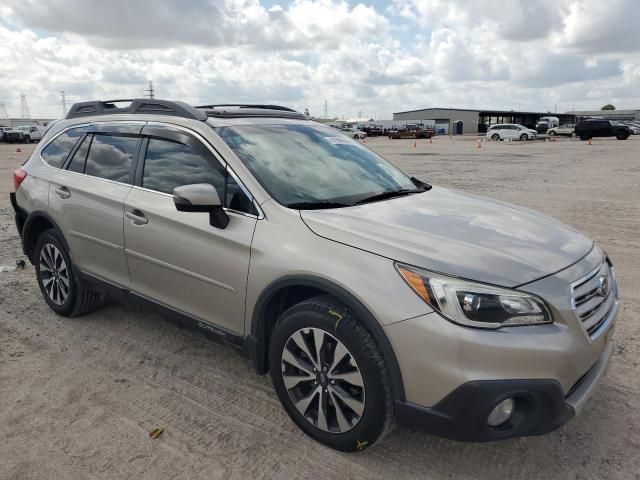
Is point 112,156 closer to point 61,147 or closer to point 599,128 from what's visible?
point 61,147

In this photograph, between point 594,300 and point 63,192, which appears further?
point 63,192

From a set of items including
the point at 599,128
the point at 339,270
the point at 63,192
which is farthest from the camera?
the point at 599,128

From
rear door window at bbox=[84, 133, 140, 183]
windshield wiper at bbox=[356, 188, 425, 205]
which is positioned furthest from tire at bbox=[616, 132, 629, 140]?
rear door window at bbox=[84, 133, 140, 183]

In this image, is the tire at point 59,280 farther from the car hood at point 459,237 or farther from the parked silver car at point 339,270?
Result: the car hood at point 459,237

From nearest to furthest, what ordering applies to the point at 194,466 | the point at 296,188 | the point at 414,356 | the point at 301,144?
the point at 414,356
the point at 194,466
the point at 296,188
the point at 301,144

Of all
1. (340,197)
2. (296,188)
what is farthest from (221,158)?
(340,197)

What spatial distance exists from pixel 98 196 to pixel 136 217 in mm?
541

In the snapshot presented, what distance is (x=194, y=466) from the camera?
8.75 feet

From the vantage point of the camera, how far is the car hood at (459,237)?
2.40 m

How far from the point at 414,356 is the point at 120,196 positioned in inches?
95.8

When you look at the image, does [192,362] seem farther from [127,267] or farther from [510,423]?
[510,423]

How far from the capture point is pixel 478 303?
7.47 ft

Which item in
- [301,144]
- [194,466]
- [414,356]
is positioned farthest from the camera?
[301,144]

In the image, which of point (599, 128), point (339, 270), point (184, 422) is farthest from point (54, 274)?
point (599, 128)
